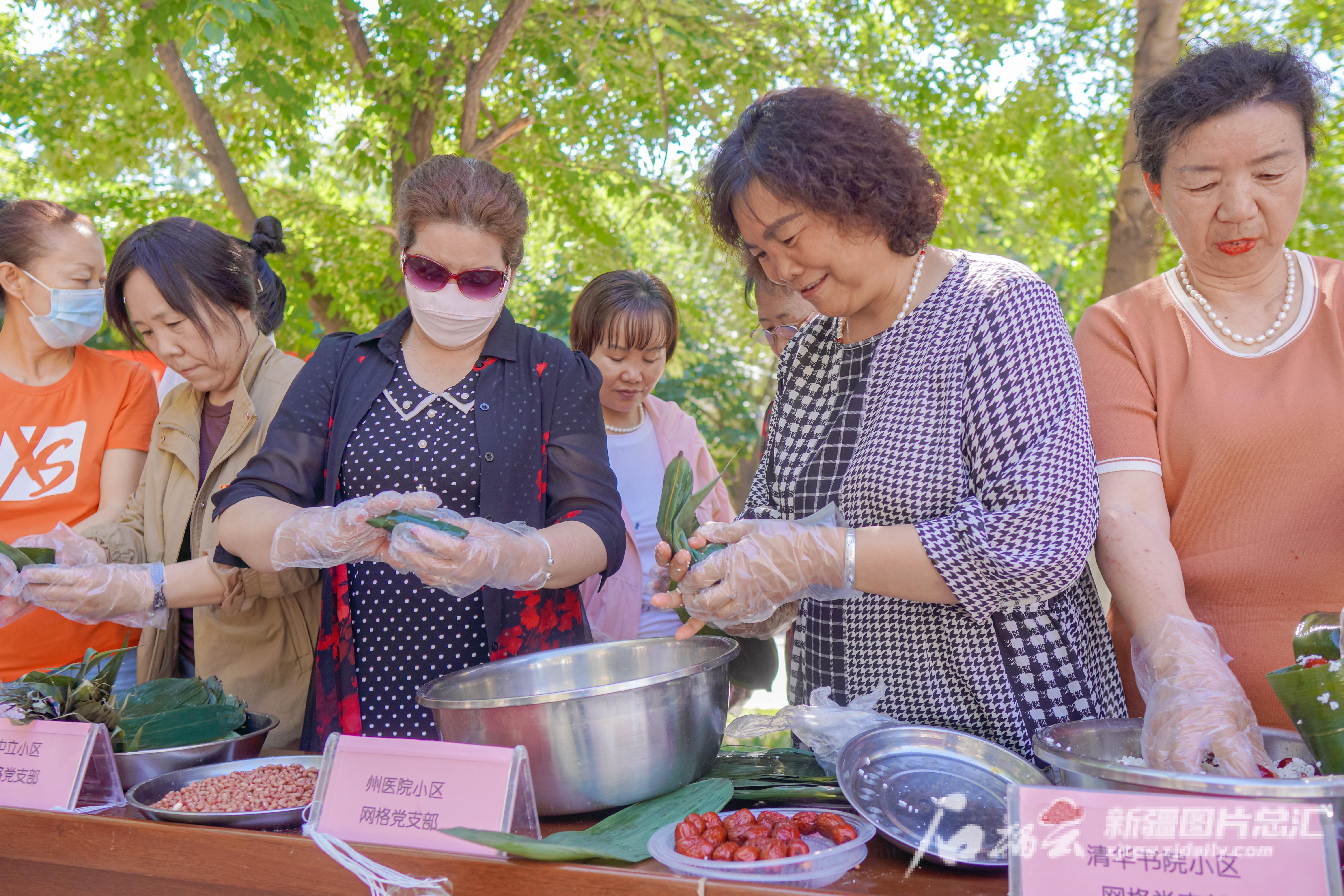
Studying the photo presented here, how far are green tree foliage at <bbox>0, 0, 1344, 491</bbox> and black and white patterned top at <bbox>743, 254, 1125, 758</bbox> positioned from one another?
134 inches

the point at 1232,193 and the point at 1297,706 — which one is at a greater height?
the point at 1232,193

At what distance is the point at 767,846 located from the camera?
1168 mm

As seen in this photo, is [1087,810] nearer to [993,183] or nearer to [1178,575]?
[1178,575]

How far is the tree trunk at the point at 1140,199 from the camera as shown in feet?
13.6

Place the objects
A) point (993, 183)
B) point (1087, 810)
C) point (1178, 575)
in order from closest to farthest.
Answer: point (1087, 810)
point (1178, 575)
point (993, 183)

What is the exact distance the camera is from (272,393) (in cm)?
228

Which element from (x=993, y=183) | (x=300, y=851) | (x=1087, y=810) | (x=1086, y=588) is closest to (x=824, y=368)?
(x=1086, y=588)

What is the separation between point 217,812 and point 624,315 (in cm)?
209

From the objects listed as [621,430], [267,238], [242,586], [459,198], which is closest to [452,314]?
[459,198]

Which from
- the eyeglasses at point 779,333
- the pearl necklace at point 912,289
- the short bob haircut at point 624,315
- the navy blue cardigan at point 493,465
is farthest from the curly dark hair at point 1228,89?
the short bob haircut at point 624,315

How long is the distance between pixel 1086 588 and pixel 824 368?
611 millimetres

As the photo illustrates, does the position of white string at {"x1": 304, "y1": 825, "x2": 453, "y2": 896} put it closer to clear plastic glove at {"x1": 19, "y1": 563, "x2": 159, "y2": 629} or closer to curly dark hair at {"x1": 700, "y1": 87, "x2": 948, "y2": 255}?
clear plastic glove at {"x1": 19, "y1": 563, "x2": 159, "y2": 629}

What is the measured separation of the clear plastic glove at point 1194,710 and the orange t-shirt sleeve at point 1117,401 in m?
0.32

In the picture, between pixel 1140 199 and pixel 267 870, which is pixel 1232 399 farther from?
pixel 1140 199
